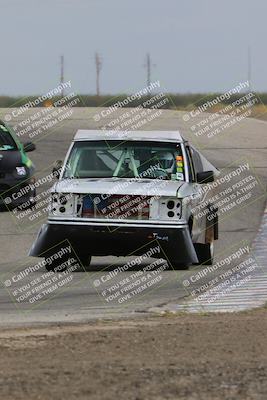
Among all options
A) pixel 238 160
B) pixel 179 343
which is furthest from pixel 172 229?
pixel 238 160

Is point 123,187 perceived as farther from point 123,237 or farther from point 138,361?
point 138,361

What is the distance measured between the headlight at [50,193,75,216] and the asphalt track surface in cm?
84

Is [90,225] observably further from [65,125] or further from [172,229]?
[65,125]

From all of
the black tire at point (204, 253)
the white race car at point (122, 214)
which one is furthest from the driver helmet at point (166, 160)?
the black tire at point (204, 253)

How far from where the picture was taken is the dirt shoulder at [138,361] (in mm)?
6988

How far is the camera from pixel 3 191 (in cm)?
2250

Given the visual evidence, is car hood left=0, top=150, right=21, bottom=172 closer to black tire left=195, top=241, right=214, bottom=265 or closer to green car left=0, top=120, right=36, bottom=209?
green car left=0, top=120, right=36, bottom=209

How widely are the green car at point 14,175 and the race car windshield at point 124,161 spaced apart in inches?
254

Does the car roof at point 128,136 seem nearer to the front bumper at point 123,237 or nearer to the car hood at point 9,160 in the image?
the front bumper at point 123,237

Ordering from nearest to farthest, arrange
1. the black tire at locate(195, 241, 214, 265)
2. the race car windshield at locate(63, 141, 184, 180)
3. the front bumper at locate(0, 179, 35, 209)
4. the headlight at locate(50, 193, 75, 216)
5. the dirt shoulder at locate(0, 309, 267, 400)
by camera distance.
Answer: the dirt shoulder at locate(0, 309, 267, 400), the headlight at locate(50, 193, 75, 216), the race car windshield at locate(63, 141, 184, 180), the black tire at locate(195, 241, 214, 265), the front bumper at locate(0, 179, 35, 209)

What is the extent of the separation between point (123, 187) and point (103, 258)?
119 inches

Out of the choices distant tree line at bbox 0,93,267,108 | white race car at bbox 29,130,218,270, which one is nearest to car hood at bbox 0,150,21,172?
white race car at bbox 29,130,218,270

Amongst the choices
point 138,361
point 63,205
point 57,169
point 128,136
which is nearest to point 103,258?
point 57,169

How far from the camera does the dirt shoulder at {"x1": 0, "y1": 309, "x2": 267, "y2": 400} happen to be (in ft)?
22.9
